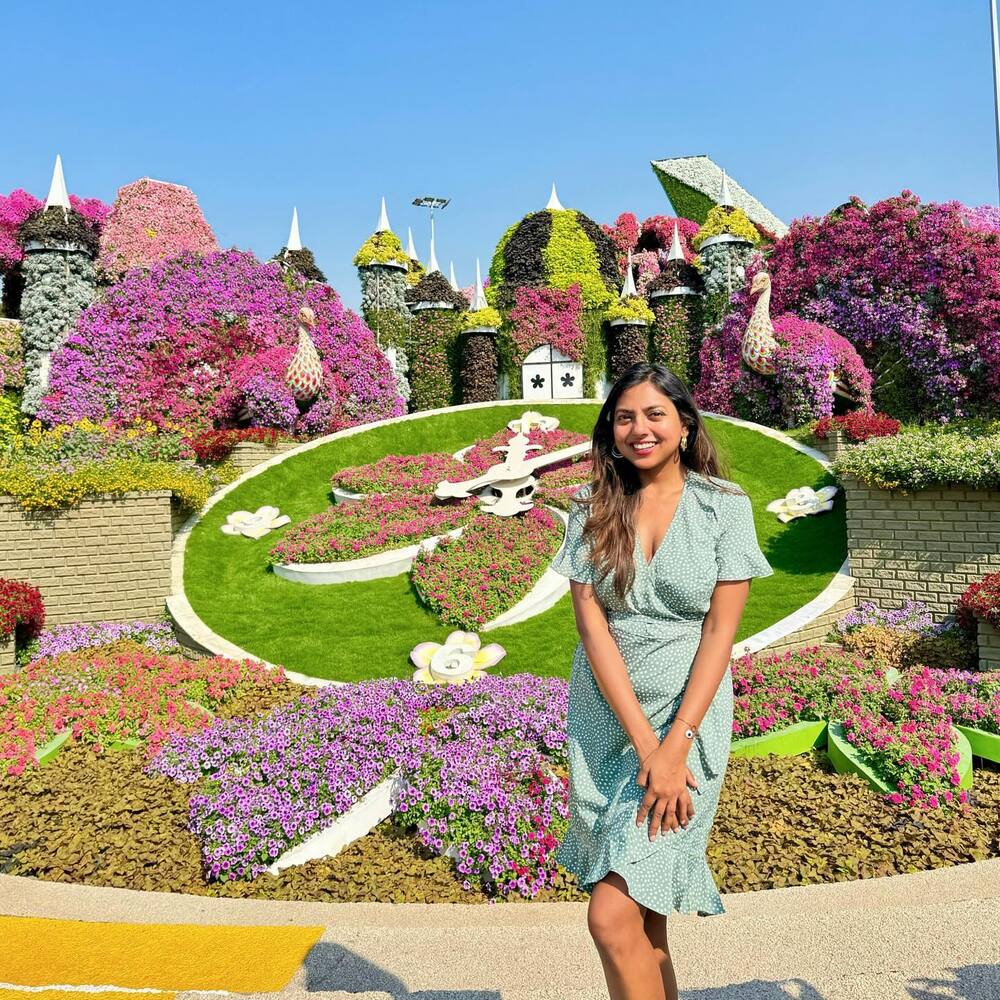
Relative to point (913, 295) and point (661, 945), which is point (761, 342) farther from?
point (661, 945)

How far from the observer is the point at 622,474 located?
2.39m

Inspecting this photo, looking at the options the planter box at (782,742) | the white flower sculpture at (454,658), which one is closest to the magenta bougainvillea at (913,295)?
the white flower sculpture at (454,658)

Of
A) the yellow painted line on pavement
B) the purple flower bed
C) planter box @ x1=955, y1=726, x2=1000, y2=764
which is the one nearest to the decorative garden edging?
the purple flower bed

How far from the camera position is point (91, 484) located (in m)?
10.7

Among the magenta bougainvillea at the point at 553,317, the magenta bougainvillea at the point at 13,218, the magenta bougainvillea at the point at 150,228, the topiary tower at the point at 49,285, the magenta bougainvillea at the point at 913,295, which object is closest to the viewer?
the magenta bougainvillea at the point at 913,295

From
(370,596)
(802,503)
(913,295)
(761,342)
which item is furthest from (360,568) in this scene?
(913,295)

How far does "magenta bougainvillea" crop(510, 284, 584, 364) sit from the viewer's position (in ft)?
75.7

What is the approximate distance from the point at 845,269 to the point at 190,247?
1800cm

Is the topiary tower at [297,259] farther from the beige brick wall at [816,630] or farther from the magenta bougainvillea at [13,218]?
the beige brick wall at [816,630]

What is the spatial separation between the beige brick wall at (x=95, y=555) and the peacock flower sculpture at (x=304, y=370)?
6.79 meters

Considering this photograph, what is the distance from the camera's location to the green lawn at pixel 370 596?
9133 millimetres

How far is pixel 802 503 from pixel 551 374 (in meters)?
12.5

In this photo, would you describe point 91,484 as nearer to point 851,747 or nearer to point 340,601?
point 340,601

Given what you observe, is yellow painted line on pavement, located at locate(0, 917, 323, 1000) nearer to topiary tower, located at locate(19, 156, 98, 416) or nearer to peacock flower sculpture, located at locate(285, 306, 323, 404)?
peacock flower sculpture, located at locate(285, 306, 323, 404)
